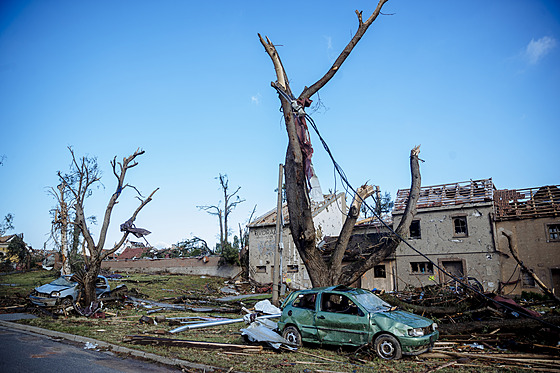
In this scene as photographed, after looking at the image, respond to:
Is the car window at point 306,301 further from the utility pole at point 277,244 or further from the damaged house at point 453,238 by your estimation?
the damaged house at point 453,238

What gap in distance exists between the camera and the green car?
24.9ft

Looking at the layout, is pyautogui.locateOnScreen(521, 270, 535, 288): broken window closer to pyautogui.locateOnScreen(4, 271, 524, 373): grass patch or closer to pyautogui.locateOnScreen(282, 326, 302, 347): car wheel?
pyautogui.locateOnScreen(4, 271, 524, 373): grass patch

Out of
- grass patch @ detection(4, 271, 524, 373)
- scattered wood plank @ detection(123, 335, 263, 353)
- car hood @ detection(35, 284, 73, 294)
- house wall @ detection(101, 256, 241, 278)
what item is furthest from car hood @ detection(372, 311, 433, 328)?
house wall @ detection(101, 256, 241, 278)

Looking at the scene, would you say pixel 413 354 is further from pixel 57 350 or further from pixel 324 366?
pixel 57 350

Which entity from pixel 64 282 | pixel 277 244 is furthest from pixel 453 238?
pixel 64 282

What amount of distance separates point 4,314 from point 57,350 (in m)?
8.22

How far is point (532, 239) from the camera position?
23.9m

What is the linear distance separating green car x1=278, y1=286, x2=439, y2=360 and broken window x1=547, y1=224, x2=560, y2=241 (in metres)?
20.6

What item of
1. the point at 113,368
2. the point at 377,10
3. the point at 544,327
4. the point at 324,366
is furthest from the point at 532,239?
the point at 113,368

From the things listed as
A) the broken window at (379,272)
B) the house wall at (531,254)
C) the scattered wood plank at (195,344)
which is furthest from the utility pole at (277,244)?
the house wall at (531,254)

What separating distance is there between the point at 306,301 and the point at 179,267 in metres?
28.3

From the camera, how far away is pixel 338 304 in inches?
348

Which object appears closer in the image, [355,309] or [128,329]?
[355,309]

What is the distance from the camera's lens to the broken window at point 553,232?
2344 cm
